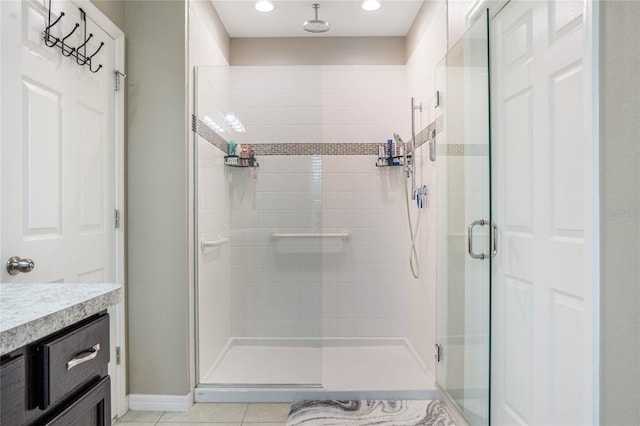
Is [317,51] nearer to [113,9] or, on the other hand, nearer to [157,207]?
[113,9]

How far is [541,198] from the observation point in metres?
1.49

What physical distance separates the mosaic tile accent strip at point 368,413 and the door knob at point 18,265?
146cm

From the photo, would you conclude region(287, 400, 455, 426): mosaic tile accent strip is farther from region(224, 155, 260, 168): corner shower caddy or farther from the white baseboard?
region(224, 155, 260, 168): corner shower caddy

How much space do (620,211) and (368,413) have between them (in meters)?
1.71

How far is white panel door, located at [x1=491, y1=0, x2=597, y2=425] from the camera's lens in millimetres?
1258

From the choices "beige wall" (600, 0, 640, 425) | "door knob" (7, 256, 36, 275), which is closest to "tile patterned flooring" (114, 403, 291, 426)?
"door knob" (7, 256, 36, 275)

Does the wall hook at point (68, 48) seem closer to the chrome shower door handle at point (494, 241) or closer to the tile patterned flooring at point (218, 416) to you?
the tile patterned flooring at point (218, 416)

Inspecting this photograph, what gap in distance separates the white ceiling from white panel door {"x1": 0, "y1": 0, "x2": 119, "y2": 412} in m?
1.25

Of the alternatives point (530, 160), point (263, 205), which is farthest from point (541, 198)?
point (263, 205)

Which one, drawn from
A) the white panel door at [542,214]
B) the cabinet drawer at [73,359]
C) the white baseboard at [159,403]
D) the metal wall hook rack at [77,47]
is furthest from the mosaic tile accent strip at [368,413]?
the metal wall hook rack at [77,47]

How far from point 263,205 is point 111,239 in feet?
3.01

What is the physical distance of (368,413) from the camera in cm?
220

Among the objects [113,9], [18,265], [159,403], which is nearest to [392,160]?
[113,9]

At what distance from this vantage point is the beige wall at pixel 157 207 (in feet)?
7.47
